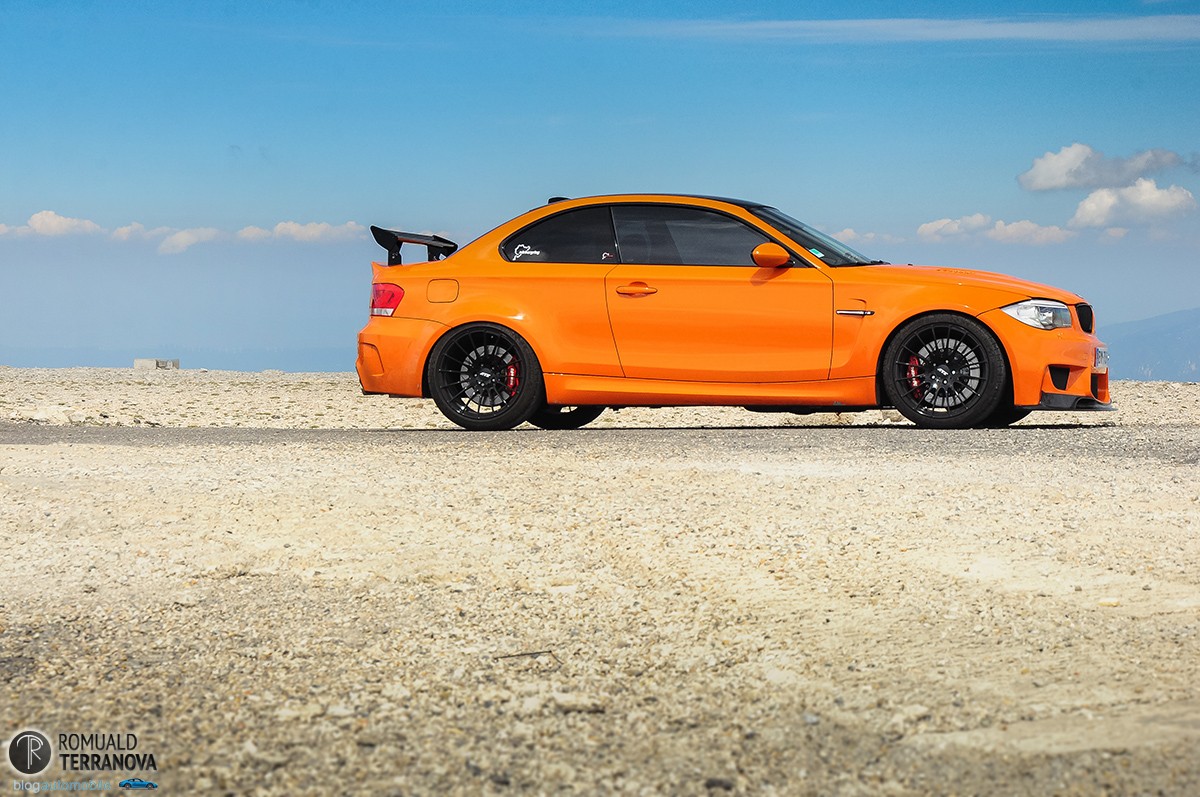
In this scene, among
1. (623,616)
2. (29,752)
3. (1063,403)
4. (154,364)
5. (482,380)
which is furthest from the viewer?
(154,364)

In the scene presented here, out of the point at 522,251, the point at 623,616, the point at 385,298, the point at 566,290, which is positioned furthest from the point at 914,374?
the point at 623,616

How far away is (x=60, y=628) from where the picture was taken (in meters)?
4.59

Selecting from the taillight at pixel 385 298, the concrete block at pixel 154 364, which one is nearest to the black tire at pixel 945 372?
the taillight at pixel 385 298

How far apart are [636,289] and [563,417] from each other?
2.05 m

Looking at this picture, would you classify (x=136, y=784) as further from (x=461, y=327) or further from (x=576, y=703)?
(x=461, y=327)

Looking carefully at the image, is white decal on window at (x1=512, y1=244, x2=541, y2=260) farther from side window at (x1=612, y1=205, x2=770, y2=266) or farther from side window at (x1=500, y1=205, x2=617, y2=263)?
side window at (x1=612, y1=205, x2=770, y2=266)

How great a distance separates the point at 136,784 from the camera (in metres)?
3.01

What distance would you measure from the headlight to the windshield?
4.40 ft

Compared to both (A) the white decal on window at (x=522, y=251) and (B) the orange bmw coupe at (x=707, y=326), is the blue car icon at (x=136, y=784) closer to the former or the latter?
(B) the orange bmw coupe at (x=707, y=326)

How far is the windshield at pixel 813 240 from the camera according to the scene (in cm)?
965

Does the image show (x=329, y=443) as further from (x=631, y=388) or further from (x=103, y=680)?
(x=103, y=680)

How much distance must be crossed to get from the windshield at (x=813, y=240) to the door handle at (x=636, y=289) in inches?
41.2

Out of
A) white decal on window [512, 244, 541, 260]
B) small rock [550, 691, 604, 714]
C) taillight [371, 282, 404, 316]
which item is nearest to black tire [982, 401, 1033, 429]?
white decal on window [512, 244, 541, 260]

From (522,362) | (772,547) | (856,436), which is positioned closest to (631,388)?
(522,362)
